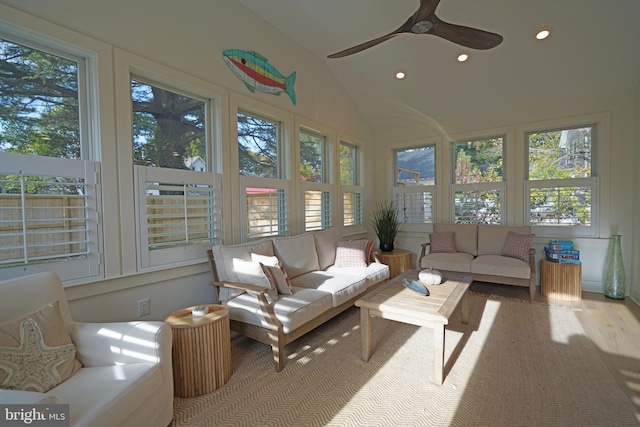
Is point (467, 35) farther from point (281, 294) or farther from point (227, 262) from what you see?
point (227, 262)

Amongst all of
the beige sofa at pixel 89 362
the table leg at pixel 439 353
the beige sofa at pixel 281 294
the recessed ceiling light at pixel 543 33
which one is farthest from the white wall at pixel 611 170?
the beige sofa at pixel 89 362

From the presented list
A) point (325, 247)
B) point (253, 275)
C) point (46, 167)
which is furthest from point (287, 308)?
point (46, 167)

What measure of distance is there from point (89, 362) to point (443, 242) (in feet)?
14.5

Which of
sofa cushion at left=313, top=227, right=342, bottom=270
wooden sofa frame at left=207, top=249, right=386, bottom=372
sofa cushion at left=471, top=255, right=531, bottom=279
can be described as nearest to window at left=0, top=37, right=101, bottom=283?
wooden sofa frame at left=207, top=249, right=386, bottom=372

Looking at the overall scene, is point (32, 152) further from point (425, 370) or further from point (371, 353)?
point (425, 370)

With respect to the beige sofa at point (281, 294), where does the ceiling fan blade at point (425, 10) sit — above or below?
above

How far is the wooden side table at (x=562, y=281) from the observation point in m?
3.64

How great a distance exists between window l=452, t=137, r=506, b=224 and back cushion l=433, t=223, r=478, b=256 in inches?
13.3

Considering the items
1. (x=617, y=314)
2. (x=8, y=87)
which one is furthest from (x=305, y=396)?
(x=617, y=314)

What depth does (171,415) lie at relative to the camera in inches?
66.5

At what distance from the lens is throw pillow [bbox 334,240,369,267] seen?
362cm

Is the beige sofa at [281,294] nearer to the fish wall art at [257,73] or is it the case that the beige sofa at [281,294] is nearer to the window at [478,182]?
the fish wall art at [257,73]

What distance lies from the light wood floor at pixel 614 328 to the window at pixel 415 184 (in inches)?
63.1

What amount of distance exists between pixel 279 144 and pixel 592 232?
14.7 ft
